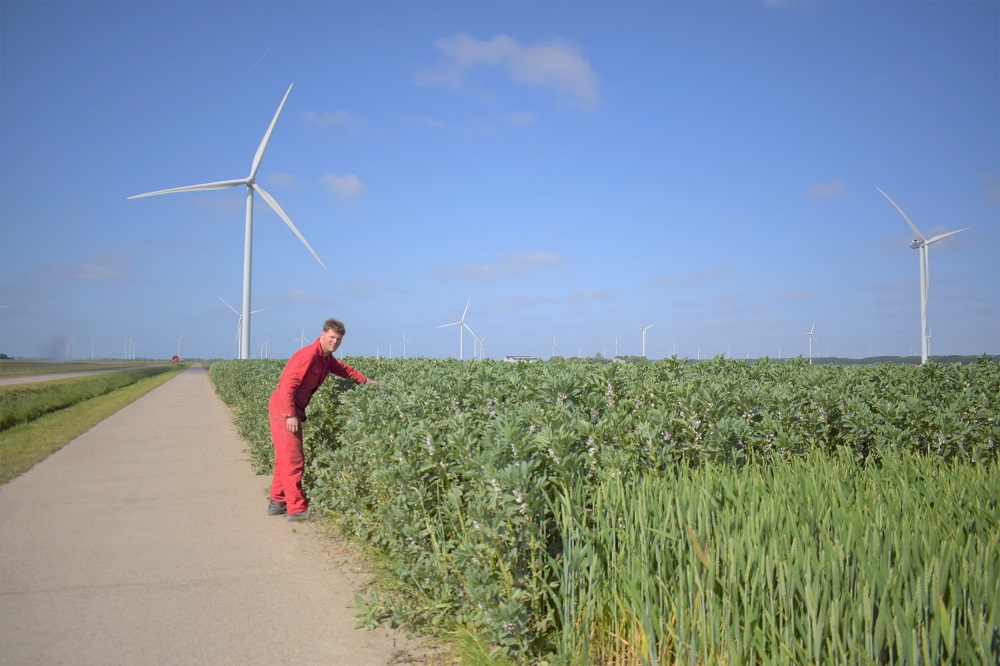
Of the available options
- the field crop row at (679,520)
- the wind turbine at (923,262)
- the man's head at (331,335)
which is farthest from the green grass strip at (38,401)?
the wind turbine at (923,262)

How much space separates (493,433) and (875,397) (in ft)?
13.8

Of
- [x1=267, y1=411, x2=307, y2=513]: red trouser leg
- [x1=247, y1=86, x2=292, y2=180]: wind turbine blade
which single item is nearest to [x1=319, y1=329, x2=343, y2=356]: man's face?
[x1=267, y1=411, x2=307, y2=513]: red trouser leg

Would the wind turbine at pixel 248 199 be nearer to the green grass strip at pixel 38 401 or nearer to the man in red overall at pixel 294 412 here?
the green grass strip at pixel 38 401

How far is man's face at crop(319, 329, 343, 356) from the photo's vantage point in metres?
7.16

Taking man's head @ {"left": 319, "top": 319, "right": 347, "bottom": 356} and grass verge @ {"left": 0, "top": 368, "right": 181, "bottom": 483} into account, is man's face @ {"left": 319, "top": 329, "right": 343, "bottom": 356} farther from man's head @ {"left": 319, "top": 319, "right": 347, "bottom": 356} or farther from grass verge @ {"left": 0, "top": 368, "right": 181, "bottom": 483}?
grass verge @ {"left": 0, "top": 368, "right": 181, "bottom": 483}

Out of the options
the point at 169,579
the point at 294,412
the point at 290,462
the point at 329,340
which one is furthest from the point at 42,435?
the point at 169,579

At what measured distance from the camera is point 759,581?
2.43 m

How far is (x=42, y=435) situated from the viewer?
13.7 m

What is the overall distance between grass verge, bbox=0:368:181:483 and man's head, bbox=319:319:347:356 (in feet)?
18.1

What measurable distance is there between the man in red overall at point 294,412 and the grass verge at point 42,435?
4763mm

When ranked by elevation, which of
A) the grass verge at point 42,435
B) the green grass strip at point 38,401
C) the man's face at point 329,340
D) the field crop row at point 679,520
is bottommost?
the grass verge at point 42,435

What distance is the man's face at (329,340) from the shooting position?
716 centimetres

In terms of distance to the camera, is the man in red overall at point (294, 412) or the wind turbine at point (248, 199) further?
the wind turbine at point (248, 199)

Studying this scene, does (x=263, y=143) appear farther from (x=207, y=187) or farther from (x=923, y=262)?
(x=923, y=262)
